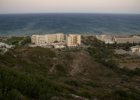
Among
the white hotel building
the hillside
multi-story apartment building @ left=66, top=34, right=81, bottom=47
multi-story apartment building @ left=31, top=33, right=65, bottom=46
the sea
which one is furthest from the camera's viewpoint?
the sea

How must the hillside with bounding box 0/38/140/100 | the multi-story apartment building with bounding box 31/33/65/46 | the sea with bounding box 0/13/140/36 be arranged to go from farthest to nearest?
the sea with bounding box 0/13/140/36 → the multi-story apartment building with bounding box 31/33/65/46 → the hillside with bounding box 0/38/140/100

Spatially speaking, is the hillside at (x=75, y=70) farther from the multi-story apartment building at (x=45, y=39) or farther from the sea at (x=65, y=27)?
the sea at (x=65, y=27)

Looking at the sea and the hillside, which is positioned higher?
the hillside

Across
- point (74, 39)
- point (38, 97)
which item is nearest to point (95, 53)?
point (74, 39)

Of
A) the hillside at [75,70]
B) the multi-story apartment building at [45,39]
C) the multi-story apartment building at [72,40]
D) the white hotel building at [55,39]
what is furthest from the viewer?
the multi-story apartment building at [45,39]

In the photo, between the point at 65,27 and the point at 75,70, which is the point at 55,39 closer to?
the point at 75,70

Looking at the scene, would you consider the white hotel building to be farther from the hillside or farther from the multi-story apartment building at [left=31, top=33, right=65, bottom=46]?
the hillside

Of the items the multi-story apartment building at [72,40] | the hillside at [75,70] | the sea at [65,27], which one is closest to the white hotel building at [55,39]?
the multi-story apartment building at [72,40]

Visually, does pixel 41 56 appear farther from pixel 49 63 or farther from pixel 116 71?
pixel 116 71

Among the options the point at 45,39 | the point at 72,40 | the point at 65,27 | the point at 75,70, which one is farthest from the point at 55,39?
the point at 65,27

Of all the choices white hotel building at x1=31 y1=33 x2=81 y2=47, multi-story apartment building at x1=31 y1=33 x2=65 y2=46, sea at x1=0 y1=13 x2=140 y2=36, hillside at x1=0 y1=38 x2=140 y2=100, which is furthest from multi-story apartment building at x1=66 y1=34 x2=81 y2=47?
sea at x1=0 y1=13 x2=140 y2=36

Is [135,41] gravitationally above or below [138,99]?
below
